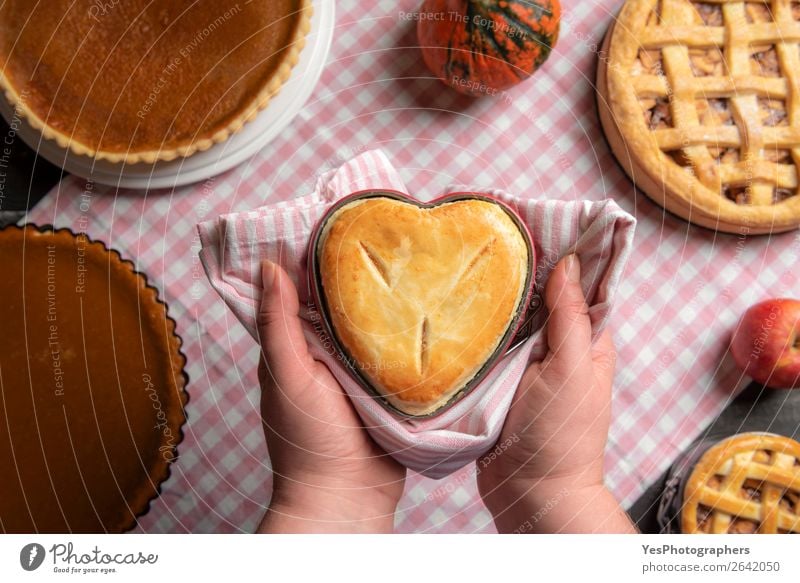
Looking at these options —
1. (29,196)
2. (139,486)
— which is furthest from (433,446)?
Result: (29,196)

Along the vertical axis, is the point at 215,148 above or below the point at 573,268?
above

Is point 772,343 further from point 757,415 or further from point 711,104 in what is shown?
point 711,104

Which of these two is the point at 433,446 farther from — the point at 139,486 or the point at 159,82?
the point at 159,82

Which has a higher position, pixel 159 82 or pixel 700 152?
pixel 159 82

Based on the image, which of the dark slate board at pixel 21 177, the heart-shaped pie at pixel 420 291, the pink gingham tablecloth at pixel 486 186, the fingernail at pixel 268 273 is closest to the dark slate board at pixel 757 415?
the pink gingham tablecloth at pixel 486 186

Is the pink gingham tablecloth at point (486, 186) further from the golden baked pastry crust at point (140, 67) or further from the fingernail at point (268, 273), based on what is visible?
the fingernail at point (268, 273)

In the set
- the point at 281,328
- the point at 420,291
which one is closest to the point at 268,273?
the point at 281,328
